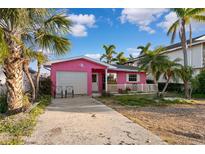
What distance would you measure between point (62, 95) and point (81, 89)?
266 centimetres

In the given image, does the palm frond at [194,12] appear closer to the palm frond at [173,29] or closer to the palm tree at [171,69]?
the palm frond at [173,29]

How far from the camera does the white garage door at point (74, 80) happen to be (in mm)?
20234

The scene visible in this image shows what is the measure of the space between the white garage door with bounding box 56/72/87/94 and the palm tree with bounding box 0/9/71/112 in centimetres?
899

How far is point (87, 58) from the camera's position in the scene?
828 inches

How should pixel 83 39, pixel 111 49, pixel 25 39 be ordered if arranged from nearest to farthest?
pixel 25 39
pixel 83 39
pixel 111 49

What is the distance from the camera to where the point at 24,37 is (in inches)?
442

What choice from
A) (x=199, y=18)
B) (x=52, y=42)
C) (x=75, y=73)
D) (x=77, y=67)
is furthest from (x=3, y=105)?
(x=199, y=18)

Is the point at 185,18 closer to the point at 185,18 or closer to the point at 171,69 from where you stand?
the point at 185,18

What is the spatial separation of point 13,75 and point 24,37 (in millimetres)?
2602

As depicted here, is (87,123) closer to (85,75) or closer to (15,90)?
(15,90)

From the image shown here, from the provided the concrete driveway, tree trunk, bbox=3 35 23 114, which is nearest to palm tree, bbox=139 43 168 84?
the concrete driveway

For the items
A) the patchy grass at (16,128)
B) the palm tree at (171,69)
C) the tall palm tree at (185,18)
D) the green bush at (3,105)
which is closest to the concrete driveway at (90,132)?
the patchy grass at (16,128)
